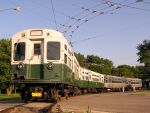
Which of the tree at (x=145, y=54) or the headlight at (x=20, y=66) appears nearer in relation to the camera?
the headlight at (x=20, y=66)

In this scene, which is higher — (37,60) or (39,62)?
(37,60)

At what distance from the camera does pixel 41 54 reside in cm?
2086

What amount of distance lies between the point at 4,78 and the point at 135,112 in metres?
52.5

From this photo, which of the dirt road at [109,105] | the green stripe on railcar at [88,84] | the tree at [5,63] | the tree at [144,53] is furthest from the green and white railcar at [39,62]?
the tree at [144,53]

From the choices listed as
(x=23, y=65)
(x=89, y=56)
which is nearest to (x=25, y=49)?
(x=23, y=65)

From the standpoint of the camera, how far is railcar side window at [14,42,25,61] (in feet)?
68.5

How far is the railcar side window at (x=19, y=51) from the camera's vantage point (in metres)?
20.9

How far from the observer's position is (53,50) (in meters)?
20.9

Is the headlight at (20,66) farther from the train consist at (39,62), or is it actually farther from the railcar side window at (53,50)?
the railcar side window at (53,50)

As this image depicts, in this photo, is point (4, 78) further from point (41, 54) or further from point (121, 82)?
point (41, 54)

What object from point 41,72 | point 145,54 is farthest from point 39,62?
point 145,54

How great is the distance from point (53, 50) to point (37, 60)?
104cm

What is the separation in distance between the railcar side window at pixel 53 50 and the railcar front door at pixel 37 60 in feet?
1.40

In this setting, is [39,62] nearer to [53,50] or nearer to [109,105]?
[53,50]
